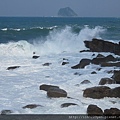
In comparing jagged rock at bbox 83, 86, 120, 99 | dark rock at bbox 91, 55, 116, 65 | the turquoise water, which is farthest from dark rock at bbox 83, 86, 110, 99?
the turquoise water

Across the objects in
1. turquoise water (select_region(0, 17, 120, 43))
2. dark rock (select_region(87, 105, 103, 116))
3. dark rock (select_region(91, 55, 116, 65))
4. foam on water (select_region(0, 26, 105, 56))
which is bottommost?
dark rock (select_region(87, 105, 103, 116))

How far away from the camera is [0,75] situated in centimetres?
1168

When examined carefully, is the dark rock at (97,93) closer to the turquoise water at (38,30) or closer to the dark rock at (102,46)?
the dark rock at (102,46)

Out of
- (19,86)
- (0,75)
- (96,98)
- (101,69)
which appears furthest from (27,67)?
(96,98)

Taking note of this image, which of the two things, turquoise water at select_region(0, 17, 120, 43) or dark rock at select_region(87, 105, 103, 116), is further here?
turquoise water at select_region(0, 17, 120, 43)

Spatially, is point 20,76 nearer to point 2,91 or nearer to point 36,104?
point 2,91

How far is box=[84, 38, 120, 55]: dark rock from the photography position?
16484 mm

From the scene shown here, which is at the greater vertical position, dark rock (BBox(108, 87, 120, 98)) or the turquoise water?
the turquoise water

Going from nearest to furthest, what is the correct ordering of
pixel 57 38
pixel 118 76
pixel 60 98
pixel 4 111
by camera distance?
pixel 4 111
pixel 60 98
pixel 118 76
pixel 57 38

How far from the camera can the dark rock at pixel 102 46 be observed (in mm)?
16484

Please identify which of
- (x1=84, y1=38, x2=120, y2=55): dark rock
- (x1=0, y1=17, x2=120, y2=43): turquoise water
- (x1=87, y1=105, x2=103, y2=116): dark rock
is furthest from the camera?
(x1=0, y1=17, x2=120, y2=43): turquoise water

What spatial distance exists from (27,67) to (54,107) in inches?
264
